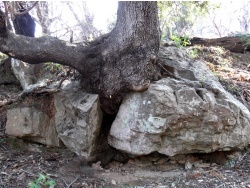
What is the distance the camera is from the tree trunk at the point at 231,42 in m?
7.73

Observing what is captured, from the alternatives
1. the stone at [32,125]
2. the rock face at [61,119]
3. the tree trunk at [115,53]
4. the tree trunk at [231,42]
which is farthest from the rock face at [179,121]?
the tree trunk at [231,42]

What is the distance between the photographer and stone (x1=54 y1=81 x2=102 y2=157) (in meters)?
4.04

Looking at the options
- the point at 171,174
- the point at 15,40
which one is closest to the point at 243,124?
the point at 171,174

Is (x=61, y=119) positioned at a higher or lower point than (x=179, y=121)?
lower

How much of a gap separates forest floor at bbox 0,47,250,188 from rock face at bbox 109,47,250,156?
26cm

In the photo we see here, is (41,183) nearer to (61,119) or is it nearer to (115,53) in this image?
(61,119)

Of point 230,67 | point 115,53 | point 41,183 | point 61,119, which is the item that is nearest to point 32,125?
point 61,119

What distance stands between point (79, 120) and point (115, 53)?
1077mm

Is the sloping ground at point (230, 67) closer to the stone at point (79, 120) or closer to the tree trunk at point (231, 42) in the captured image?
the tree trunk at point (231, 42)

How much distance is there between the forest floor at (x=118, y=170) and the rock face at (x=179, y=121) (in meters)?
0.26

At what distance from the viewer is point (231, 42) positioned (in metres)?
7.82

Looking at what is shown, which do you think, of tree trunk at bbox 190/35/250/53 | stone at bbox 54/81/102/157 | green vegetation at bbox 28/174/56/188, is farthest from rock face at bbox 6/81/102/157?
tree trunk at bbox 190/35/250/53

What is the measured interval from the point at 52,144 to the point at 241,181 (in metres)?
2.79

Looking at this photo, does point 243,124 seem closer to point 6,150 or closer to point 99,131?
point 99,131
